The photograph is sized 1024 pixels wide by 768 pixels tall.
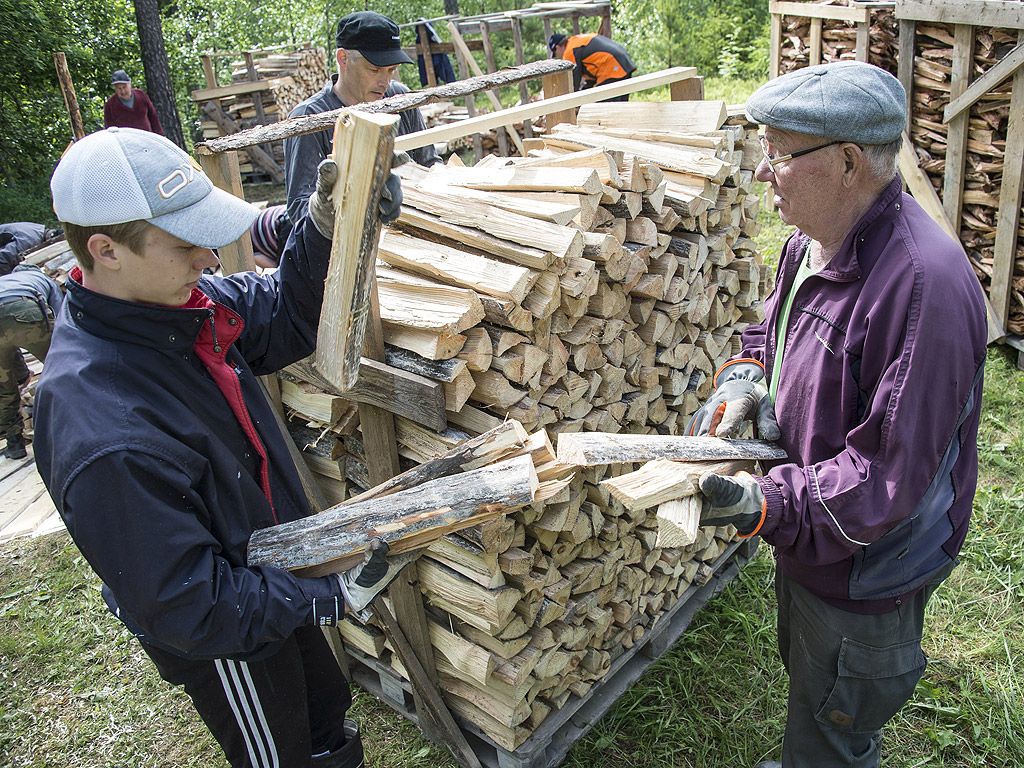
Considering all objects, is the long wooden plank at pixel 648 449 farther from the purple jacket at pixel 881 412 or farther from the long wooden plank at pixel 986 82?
the long wooden plank at pixel 986 82

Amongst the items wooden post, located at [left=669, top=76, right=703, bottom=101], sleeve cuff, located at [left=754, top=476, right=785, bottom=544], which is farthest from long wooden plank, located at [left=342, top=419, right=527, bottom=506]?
wooden post, located at [left=669, top=76, right=703, bottom=101]

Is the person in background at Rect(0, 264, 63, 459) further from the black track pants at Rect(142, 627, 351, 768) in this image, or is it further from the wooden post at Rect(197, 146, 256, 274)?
the black track pants at Rect(142, 627, 351, 768)

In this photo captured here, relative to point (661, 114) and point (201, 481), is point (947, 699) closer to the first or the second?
point (661, 114)

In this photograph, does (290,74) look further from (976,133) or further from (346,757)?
(346,757)

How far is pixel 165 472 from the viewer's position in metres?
1.82

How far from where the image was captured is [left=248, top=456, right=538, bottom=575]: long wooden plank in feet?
6.93

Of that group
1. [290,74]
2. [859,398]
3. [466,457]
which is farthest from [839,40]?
[290,74]

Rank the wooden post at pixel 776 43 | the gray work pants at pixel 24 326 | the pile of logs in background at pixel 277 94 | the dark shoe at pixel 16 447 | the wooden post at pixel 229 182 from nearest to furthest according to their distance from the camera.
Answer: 1. the wooden post at pixel 229 182
2. the gray work pants at pixel 24 326
3. the dark shoe at pixel 16 447
4. the wooden post at pixel 776 43
5. the pile of logs in background at pixel 277 94

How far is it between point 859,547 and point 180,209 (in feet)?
6.80

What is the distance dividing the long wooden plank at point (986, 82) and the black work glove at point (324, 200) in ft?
17.0

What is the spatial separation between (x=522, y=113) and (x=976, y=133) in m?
4.30

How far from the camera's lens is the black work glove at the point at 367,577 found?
212 cm

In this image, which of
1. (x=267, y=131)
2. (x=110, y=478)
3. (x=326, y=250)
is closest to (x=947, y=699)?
(x=326, y=250)

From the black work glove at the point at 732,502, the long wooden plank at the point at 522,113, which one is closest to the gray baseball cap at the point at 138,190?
the long wooden plank at the point at 522,113
